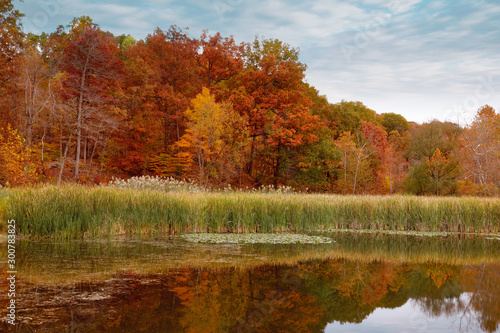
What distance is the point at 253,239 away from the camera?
11539 mm

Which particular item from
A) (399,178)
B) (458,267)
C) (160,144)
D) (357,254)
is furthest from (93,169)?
(399,178)

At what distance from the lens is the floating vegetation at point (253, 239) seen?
11078 mm

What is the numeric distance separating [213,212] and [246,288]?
632cm

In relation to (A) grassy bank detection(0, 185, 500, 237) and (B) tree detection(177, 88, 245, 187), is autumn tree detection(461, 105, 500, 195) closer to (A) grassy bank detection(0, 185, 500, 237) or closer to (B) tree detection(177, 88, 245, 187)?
(A) grassy bank detection(0, 185, 500, 237)

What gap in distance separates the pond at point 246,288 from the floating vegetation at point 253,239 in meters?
0.55

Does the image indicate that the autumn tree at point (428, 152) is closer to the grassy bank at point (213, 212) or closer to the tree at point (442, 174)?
the tree at point (442, 174)

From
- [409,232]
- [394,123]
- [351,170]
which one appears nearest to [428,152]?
[351,170]

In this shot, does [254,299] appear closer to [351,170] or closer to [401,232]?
[401,232]

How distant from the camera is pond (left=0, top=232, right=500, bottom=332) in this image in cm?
512

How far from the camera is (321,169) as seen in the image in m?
30.4

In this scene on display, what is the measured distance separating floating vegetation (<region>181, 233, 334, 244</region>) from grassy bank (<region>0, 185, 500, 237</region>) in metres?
1.01

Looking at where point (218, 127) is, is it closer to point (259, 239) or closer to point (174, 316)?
point (259, 239)

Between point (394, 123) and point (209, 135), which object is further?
point (394, 123)

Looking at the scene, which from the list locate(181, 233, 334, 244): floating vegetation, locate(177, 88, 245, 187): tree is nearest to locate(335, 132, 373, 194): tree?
locate(177, 88, 245, 187): tree
